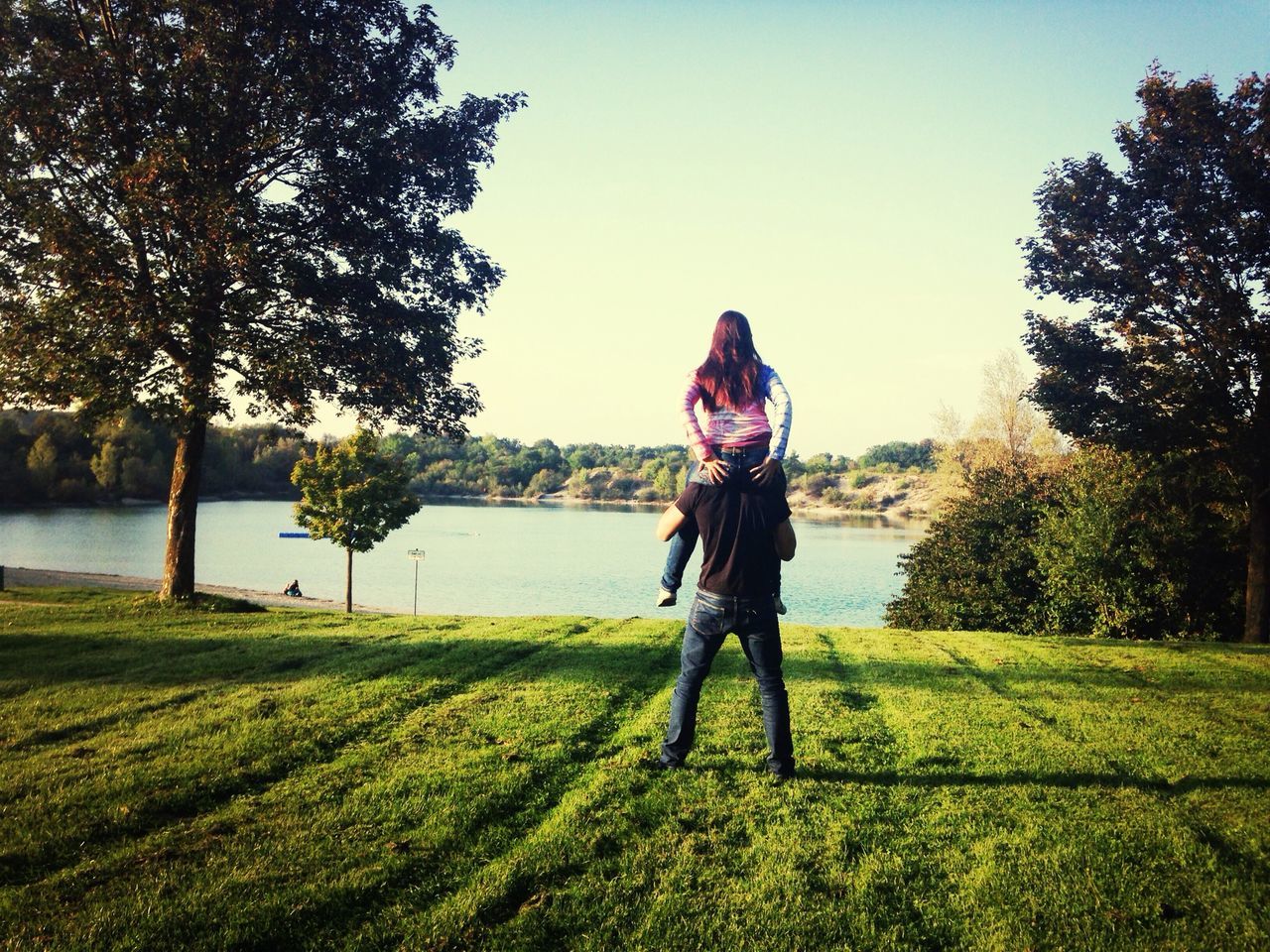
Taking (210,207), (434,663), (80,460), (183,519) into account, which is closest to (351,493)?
(183,519)

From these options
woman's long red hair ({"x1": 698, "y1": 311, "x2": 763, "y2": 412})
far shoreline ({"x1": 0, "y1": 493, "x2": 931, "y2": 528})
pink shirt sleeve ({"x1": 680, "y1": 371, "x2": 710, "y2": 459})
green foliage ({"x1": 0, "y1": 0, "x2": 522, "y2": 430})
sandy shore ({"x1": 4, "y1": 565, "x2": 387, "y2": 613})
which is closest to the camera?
pink shirt sleeve ({"x1": 680, "y1": 371, "x2": 710, "y2": 459})

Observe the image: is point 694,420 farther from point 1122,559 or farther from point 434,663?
point 1122,559

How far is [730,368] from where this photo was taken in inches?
195

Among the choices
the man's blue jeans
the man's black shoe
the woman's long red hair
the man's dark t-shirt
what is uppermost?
the woman's long red hair

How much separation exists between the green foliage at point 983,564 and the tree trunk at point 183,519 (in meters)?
20.7

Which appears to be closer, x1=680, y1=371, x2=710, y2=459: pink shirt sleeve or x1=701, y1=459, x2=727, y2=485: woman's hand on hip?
x1=701, y1=459, x2=727, y2=485: woman's hand on hip

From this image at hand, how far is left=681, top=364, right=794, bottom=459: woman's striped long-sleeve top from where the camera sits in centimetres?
486

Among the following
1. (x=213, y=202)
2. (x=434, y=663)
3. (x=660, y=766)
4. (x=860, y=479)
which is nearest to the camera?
(x=660, y=766)

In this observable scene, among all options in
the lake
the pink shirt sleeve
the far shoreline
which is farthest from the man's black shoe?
the far shoreline

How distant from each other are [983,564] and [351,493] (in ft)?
73.8

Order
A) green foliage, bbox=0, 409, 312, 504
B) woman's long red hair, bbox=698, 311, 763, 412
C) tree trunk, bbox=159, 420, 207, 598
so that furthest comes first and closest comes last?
green foliage, bbox=0, 409, 312, 504, tree trunk, bbox=159, 420, 207, 598, woman's long red hair, bbox=698, 311, 763, 412

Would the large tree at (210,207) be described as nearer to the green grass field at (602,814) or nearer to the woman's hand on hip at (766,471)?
the green grass field at (602,814)

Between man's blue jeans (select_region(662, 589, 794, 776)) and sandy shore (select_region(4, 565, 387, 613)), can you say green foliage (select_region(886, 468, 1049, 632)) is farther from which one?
sandy shore (select_region(4, 565, 387, 613))

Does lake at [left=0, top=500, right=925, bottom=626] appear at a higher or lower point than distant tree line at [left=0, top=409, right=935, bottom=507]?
lower
